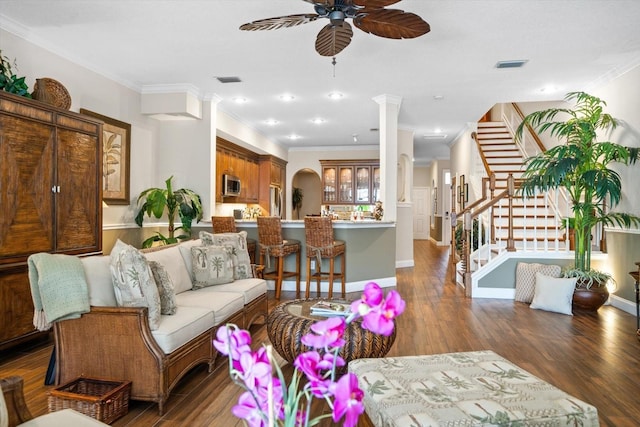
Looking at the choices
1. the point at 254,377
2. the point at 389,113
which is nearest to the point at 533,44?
the point at 389,113

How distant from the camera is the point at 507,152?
859 cm

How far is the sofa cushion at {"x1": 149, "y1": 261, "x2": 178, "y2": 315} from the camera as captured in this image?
8.88 feet

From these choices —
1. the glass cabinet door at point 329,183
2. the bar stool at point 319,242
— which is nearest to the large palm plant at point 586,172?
the bar stool at point 319,242

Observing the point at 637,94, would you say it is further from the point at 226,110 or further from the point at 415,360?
the point at 226,110

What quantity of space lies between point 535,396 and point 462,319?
288cm

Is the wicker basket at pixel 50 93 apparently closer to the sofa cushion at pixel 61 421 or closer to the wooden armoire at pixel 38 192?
the wooden armoire at pixel 38 192

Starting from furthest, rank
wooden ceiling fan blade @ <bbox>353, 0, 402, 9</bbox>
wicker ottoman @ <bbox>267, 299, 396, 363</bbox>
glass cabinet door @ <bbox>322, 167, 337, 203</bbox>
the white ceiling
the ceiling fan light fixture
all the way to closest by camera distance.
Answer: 1. glass cabinet door @ <bbox>322, 167, 337, 203</bbox>
2. the white ceiling
3. the ceiling fan light fixture
4. wooden ceiling fan blade @ <bbox>353, 0, 402, 9</bbox>
5. wicker ottoman @ <bbox>267, 299, 396, 363</bbox>

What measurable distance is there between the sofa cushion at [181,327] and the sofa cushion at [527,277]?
412cm

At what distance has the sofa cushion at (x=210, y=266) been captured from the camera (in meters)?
3.65

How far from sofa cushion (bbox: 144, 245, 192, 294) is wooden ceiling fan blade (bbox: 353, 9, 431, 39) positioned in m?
2.37

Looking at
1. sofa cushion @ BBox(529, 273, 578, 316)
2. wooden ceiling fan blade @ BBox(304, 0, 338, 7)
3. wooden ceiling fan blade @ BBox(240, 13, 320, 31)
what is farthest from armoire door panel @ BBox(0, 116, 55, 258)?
sofa cushion @ BBox(529, 273, 578, 316)

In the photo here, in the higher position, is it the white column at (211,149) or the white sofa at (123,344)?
the white column at (211,149)

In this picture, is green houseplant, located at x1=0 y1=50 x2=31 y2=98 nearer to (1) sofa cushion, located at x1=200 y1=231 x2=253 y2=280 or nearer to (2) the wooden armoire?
(2) the wooden armoire

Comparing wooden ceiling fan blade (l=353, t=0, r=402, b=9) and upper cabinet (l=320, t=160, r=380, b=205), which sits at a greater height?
wooden ceiling fan blade (l=353, t=0, r=402, b=9)
